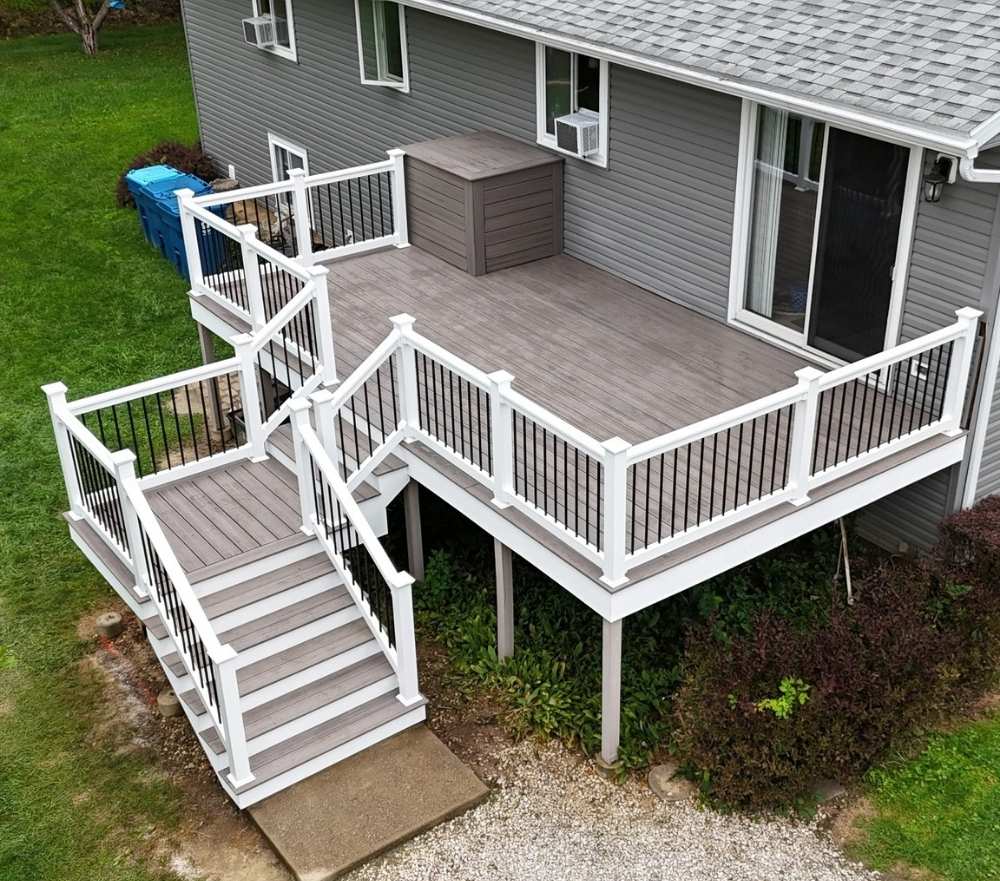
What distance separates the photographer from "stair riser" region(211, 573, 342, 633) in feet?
29.6

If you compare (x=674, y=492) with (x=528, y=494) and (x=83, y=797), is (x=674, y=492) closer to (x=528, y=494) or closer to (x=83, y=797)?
(x=528, y=494)

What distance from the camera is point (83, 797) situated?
28.5 ft

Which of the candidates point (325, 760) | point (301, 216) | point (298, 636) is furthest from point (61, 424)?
point (301, 216)

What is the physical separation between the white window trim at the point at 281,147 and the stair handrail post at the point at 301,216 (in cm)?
453

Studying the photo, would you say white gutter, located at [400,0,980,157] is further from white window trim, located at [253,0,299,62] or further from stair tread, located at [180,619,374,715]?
stair tread, located at [180,619,374,715]

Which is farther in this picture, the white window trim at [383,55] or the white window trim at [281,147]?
the white window trim at [281,147]

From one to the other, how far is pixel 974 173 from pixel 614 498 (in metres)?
3.19

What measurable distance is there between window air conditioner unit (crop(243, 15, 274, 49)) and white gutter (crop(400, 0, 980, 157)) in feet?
17.9

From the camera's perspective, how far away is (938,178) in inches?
344

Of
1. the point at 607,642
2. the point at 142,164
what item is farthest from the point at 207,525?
the point at 142,164

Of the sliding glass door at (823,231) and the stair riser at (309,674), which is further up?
the sliding glass door at (823,231)

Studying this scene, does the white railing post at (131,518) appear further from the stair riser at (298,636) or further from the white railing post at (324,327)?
the white railing post at (324,327)

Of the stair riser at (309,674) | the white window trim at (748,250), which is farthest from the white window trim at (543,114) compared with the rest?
the stair riser at (309,674)

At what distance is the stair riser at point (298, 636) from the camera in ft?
29.1
